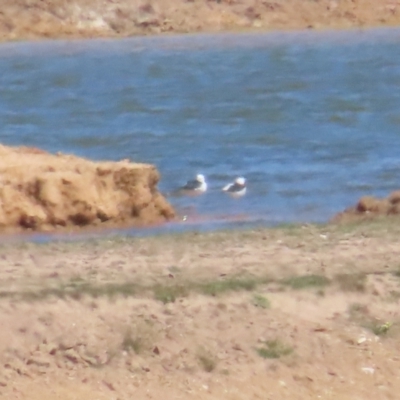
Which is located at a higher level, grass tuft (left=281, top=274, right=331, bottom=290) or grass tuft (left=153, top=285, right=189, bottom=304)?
grass tuft (left=153, top=285, right=189, bottom=304)

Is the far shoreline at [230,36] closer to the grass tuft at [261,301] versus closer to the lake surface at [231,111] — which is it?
the lake surface at [231,111]

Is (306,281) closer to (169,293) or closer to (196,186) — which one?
(169,293)

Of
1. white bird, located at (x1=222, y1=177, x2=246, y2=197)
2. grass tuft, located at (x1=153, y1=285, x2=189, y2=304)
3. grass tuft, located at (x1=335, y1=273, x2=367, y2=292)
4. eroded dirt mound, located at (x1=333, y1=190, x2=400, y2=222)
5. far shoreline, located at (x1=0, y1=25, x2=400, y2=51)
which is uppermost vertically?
grass tuft, located at (x1=153, y1=285, x2=189, y2=304)

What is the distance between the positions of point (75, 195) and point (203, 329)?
6946 millimetres

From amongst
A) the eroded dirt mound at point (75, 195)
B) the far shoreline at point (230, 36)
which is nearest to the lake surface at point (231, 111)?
the far shoreline at point (230, 36)

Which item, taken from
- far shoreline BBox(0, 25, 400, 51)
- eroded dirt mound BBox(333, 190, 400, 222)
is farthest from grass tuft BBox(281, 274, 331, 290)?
far shoreline BBox(0, 25, 400, 51)

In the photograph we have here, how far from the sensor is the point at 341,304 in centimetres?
808

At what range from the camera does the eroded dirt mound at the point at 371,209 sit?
13.4 meters

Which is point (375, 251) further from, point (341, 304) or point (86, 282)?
point (86, 282)

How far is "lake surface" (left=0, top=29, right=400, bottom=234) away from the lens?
A: 720 inches

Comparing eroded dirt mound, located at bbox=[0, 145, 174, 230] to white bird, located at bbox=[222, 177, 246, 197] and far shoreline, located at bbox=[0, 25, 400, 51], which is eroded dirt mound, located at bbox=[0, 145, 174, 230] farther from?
far shoreline, located at bbox=[0, 25, 400, 51]

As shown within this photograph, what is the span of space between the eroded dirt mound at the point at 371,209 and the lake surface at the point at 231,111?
2.41ft

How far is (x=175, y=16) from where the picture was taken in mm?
52969

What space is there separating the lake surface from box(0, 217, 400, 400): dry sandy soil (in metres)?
5.98
